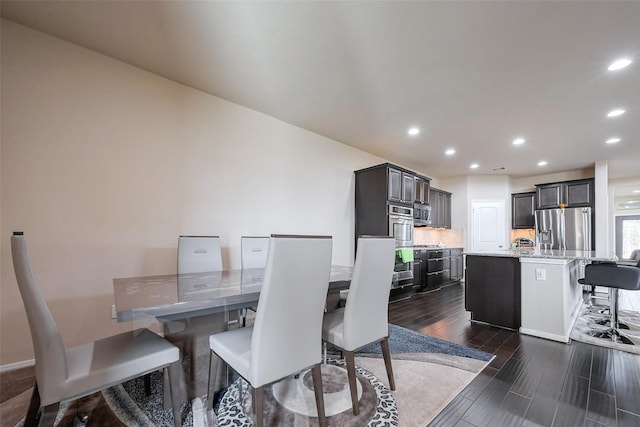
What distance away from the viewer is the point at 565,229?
5812 millimetres

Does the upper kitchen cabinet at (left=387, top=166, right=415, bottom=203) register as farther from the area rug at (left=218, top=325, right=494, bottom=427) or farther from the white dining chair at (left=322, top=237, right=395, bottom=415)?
the white dining chair at (left=322, top=237, right=395, bottom=415)

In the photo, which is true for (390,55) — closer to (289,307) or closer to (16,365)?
(289,307)

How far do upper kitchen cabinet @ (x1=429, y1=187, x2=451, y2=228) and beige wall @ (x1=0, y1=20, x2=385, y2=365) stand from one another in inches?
175

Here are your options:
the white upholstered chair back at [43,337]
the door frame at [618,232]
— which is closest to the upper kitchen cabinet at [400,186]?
the white upholstered chair back at [43,337]

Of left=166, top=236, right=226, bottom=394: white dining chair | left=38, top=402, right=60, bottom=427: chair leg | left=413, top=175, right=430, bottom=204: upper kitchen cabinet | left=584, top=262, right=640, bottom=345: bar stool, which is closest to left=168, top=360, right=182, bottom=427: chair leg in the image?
left=166, top=236, right=226, bottom=394: white dining chair

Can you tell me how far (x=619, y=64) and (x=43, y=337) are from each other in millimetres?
4543

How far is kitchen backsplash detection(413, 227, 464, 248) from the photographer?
681cm

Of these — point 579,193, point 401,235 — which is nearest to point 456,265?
point 401,235

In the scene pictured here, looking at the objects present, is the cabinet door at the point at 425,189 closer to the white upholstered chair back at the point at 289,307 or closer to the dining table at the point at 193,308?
the dining table at the point at 193,308

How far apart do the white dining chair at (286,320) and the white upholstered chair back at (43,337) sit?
69 cm

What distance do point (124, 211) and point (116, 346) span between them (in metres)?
1.64

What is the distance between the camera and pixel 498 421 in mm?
1630

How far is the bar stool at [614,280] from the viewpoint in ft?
9.12

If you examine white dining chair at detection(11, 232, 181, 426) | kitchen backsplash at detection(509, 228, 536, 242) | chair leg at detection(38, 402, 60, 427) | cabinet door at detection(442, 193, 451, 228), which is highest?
cabinet door at detection(442, 193, 451, 228)
